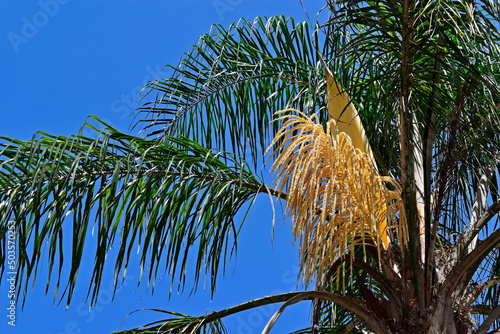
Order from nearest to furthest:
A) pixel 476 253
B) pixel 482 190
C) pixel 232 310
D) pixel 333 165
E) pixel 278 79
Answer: pixel 333 165 → pixel 476 253 → pixel 232 310 → pixel 482 190 → pixel 278 79

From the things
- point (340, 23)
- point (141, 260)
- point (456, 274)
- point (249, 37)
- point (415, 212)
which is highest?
point (249, 37)

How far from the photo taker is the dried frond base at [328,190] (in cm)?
276

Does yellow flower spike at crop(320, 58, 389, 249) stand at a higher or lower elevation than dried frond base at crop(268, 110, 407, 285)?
higher

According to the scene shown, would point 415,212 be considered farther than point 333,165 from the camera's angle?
Yes

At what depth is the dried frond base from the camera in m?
2.76

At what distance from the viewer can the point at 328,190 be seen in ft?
9.21

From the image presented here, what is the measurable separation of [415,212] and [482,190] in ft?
2.06

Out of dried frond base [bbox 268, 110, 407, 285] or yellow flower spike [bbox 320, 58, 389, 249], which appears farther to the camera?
yellow flower spike [bbox 320, 58, 389, 249]

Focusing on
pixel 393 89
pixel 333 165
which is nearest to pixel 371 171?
A: pixel 333 165

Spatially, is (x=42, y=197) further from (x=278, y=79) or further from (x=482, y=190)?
(x=482, y=190)

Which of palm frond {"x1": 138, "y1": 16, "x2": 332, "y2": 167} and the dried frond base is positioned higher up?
palm frond {"x1": 138, "y1": 16, "x2": 332, "y2": 167}

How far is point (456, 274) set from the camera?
315 centimetres

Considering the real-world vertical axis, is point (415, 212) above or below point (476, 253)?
above

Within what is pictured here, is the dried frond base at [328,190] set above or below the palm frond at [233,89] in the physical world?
below
